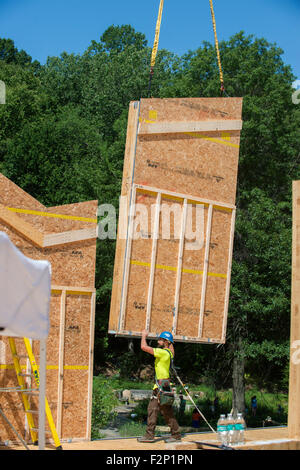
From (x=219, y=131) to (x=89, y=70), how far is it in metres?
47.4

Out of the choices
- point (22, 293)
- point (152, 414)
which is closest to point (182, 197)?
point (152, 414)

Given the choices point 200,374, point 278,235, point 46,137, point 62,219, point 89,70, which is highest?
point 89,70

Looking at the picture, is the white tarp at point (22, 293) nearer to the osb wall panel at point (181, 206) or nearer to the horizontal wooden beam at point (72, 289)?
the horizontal wooden beam at point (72, 289)

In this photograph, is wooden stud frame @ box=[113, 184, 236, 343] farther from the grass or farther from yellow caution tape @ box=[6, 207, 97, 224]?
the grass

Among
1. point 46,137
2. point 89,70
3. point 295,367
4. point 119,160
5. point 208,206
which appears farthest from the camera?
point 89,70

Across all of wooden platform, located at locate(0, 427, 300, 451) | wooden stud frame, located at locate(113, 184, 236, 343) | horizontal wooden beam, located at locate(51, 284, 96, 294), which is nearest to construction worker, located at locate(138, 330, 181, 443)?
wooden platform, located at locate(0, 427, 300, 451)

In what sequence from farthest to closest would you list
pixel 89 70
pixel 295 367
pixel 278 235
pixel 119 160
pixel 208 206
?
pixel 89 70
pixel 119 160
pixel 278 235
pixel 208 206
pixel 295 367

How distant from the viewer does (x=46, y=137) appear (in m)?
35.1

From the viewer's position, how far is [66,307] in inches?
367

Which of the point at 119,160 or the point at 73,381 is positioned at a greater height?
the point at 119,160

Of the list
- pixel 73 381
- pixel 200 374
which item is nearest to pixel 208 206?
pixel 73 381

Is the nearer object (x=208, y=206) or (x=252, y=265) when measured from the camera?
(x=208, y=206)

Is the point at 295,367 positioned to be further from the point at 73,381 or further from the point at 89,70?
the point at 89,70

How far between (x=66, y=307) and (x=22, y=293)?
11.5ft
